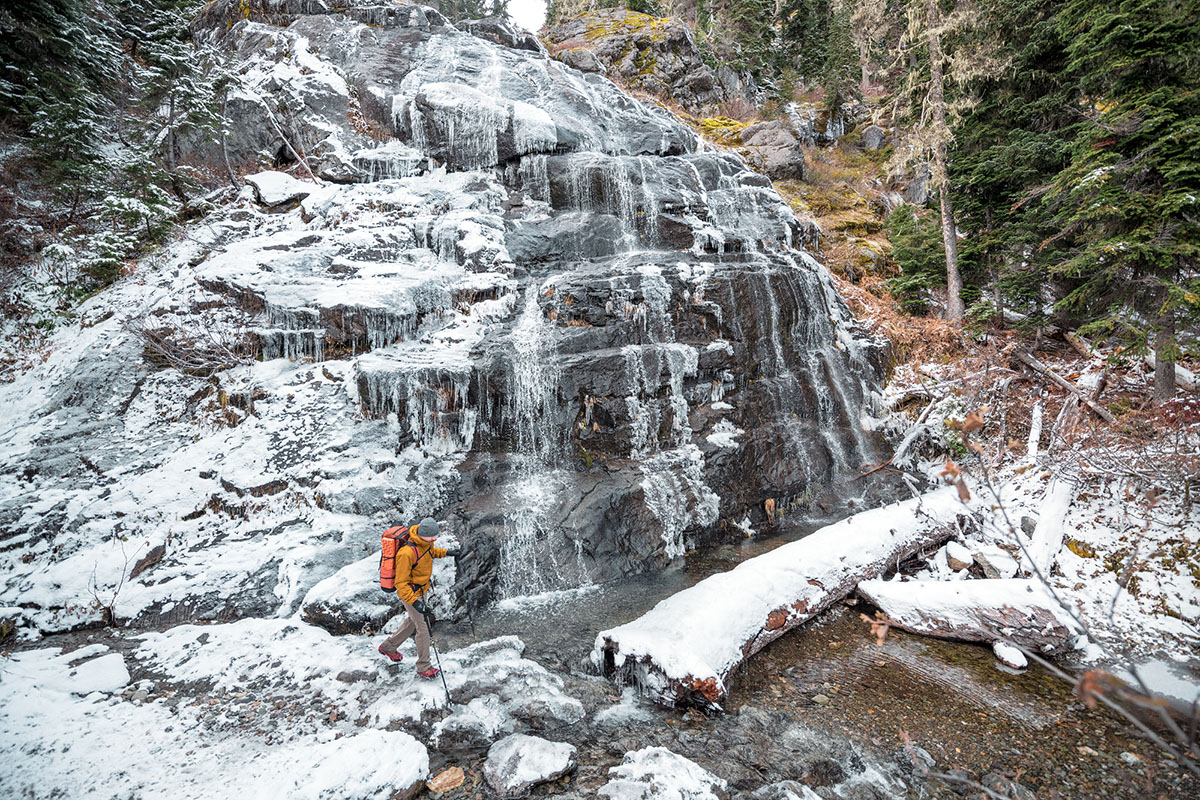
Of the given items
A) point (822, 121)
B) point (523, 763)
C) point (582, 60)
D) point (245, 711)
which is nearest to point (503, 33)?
point (582, 60)

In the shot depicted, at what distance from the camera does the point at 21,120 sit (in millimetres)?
11469

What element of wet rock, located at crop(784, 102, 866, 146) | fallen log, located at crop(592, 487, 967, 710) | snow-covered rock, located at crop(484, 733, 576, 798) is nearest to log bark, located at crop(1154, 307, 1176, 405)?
fallen log, located at crop(592, 487, 967, 710)

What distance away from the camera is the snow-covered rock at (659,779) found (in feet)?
14.7

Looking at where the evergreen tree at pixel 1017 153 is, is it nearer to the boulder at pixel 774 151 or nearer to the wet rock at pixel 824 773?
the boulder at pixel 774 151

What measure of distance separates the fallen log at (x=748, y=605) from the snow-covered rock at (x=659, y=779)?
2.55 ft

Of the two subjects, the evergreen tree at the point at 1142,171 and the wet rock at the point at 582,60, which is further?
the wet rock at the point at 582,60

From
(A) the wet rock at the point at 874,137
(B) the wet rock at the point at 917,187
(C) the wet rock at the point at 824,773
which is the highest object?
(A) the wet rock at the point at 874,137

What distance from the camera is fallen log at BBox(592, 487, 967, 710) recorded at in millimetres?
5617

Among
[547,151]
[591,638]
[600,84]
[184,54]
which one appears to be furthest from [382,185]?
[591,638]

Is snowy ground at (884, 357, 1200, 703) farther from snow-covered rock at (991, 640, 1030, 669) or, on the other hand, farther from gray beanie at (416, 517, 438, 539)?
gray beanie at (416, 517, 438, 539)

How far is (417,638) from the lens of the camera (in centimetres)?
586

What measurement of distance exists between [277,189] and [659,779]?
619 inches

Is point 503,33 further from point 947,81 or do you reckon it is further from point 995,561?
point 995,561

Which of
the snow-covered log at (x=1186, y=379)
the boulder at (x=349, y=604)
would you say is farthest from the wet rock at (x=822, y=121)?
the boulder at (x=349, y=604)
